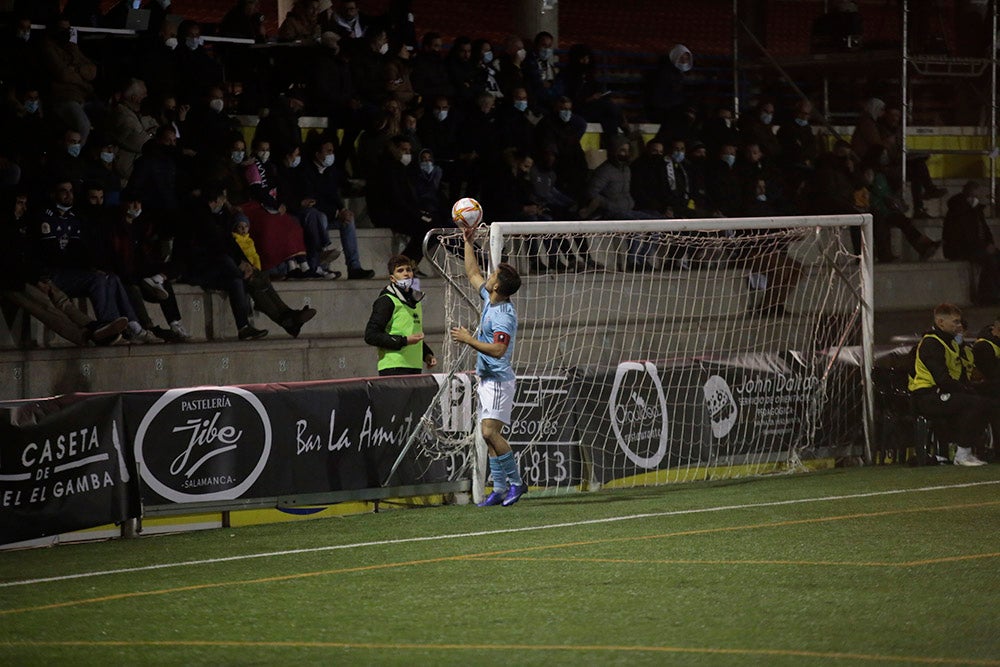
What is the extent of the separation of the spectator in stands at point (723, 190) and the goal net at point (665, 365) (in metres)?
1.81

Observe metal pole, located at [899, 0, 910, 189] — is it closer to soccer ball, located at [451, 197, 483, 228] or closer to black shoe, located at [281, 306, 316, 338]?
black shoe, located at [281, 306, 316, 338]

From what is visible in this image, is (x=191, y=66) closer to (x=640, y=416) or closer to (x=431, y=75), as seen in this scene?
(x=431, y=75)

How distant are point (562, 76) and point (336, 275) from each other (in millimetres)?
5188

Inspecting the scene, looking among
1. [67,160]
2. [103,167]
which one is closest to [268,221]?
[103,167]

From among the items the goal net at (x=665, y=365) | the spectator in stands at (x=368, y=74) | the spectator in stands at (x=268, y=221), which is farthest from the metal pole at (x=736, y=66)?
the spectator in stands at (x=268, y=221)

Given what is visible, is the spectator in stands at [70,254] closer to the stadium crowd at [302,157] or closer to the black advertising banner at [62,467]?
the stadium crowd at [302,157]

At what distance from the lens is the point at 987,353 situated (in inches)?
585

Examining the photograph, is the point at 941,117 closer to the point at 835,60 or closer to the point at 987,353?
the point at 835,60

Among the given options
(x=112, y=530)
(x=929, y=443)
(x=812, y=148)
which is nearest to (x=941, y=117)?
(x=812, y=148)

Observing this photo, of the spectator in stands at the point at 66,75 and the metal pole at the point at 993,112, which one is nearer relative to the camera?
the spectator in stands at the point at 66,75

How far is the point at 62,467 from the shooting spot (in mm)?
10680

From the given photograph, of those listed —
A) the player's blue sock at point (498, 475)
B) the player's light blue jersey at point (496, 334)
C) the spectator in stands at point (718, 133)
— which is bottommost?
the player's blue sock at point (498, 475)

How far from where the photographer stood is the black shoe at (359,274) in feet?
55.1

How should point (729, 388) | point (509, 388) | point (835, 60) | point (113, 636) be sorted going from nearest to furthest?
1. point (113, 636)
2. point (509, 388)
3. point (729, 388)
4. point (835, 60)
